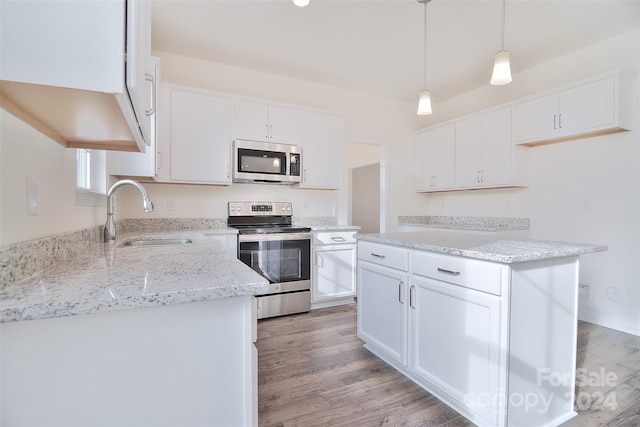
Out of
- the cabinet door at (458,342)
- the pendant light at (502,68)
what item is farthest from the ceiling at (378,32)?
the cabinet door at (458,342)

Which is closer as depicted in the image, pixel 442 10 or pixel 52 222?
pixel 52 222

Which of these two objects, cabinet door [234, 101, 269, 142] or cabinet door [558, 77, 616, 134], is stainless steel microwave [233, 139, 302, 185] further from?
cabinet door [558, 77, 616, 134]

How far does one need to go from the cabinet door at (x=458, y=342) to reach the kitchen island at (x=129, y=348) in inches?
43.8

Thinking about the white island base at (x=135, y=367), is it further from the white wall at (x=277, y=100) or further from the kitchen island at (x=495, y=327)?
the white wall at (x=277, y=100)

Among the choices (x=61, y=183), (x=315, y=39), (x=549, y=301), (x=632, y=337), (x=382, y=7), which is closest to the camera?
(x=61, y=183)

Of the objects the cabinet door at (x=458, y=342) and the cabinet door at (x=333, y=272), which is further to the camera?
the cabinet door at (x=333, y=272)

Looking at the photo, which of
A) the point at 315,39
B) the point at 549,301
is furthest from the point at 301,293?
the point at 315,39

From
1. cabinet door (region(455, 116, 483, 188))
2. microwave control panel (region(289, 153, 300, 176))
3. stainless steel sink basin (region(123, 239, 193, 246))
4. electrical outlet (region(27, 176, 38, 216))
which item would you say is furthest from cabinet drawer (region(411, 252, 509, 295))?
cabinet door (region(455, 116, 483, 188))

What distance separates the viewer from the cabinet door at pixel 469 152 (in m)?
3.72

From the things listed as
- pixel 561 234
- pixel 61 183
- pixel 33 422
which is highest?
pixel 61 183

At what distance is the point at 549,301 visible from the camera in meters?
1.48

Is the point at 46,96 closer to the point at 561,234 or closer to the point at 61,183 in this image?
the point at 61,183

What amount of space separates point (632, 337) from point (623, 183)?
1.33m

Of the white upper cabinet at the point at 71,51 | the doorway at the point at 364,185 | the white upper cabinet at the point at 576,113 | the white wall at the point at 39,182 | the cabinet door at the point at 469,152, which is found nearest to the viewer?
the white upper cabinet at the point at 71,51
